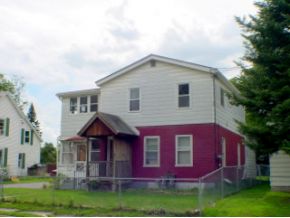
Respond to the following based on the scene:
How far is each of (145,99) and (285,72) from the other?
9766 millimetres

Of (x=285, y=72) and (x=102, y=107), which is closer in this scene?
(x=285, y=72)

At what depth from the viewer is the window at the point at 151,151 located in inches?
846

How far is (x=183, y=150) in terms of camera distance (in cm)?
2083

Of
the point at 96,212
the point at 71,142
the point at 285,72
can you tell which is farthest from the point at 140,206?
the point at 71,142

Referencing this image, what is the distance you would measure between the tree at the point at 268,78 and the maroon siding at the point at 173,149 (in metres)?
4.73

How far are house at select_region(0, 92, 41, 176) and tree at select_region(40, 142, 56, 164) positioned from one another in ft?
32.9

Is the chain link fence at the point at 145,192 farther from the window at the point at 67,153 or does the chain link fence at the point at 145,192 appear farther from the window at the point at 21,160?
the window at the point at 21,160

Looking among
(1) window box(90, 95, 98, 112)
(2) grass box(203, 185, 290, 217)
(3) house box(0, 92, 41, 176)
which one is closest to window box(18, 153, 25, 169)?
(3) house box(0, 92, 41, 176)

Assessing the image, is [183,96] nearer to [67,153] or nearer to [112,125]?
[112,125]

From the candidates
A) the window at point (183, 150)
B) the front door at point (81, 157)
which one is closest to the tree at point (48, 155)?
the front door at point (81, 157)

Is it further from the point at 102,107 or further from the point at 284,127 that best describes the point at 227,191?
the point at 102,107

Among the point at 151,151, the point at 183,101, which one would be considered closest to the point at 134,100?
the point at 183,101

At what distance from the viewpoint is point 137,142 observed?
2219 centimetres

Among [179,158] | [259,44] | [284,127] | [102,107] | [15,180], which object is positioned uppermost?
[259,44]
